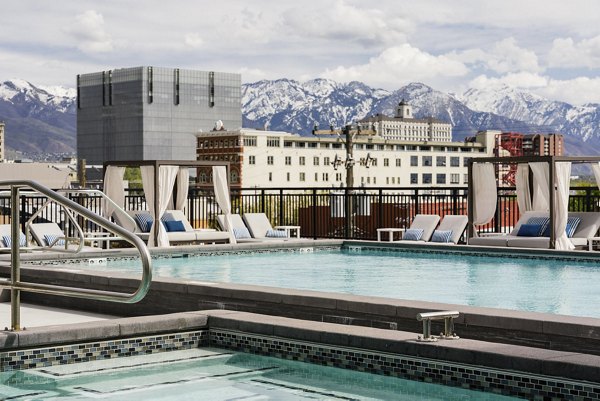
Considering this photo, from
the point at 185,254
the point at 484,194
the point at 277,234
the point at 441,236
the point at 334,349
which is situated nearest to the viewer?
the point at 334,349

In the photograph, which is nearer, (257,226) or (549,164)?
(549,164)

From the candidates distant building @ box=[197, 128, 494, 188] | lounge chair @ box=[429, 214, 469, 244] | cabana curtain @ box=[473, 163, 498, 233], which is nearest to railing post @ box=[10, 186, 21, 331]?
lounge chair @ box=[429, 214, 469, 244]

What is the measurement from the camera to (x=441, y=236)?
1638 centimetres

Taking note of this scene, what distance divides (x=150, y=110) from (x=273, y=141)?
40.7m

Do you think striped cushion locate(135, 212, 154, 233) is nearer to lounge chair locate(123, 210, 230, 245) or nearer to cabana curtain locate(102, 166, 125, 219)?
lounge chair locate(123, 210, 230, 245)

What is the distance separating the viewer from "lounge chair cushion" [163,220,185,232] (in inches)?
683

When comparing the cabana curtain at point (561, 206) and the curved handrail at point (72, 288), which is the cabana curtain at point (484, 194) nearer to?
the cabana curtain at point (561, 206)

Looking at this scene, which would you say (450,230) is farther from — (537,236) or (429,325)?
(429,325)

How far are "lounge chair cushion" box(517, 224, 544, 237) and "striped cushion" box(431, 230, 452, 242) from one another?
112cm

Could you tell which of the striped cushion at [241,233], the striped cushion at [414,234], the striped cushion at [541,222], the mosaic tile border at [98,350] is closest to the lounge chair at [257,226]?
the striped cushion at [241,233]

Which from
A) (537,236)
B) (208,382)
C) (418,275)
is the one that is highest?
(537,236)

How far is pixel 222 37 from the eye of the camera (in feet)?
585

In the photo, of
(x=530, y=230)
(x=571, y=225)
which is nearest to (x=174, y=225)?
(x=530, y=230)

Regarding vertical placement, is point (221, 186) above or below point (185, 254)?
above
